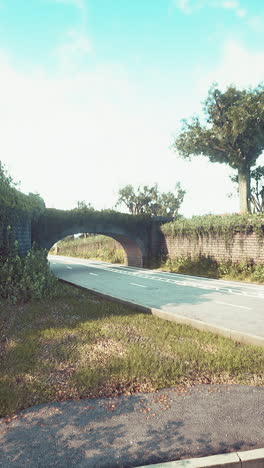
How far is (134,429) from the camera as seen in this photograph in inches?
135

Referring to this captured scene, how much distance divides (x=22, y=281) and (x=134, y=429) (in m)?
7.90

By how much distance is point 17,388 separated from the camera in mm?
4273

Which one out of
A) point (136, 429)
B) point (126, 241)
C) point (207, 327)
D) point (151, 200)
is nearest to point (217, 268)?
point (126, 241)

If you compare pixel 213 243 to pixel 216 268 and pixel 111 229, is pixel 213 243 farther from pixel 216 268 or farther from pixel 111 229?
pixel 111 229

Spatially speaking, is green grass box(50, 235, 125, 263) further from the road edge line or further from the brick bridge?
the road edge line

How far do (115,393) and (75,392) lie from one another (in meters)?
0.57

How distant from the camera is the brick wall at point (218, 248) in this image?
56.9 ft

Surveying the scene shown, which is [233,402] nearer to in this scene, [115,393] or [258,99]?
[115,393]

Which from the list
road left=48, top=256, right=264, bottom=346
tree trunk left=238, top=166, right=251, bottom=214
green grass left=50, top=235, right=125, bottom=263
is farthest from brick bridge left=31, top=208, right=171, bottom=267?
road left=48, top=256, right=264, bottom=346

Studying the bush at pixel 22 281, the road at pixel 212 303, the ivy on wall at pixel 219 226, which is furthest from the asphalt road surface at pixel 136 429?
the ivy on wall at pixel 219 226

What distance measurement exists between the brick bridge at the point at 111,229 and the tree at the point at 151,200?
33.1 m

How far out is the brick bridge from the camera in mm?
21891

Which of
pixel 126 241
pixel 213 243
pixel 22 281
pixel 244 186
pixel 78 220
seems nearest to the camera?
pixel 22 281

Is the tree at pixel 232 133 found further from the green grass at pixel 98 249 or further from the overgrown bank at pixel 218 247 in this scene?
the green grass at pixel 98 249
